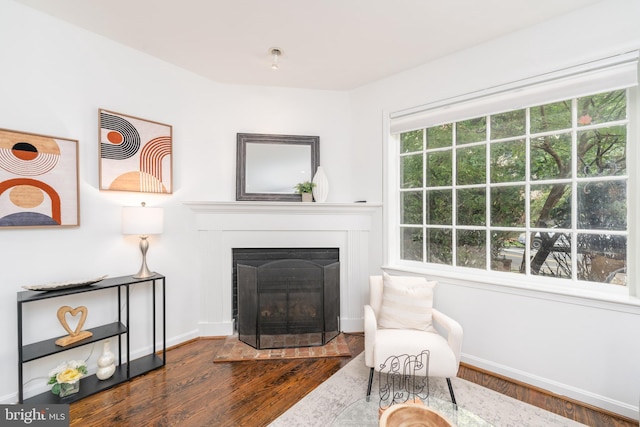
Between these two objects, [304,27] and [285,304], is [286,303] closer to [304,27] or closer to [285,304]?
[285,304]

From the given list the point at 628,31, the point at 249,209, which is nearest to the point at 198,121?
the point at 249,209

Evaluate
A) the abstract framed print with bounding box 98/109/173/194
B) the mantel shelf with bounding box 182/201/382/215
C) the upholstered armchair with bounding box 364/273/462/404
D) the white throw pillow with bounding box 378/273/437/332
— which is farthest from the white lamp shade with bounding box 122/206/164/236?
the white throw pillow with bounding box 378/273/437/332

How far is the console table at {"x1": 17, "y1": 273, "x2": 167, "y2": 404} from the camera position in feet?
5.54

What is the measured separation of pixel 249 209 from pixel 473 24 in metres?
2.39

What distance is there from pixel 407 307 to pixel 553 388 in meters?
1.10

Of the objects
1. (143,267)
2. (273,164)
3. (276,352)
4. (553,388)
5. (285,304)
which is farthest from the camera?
(273,164)

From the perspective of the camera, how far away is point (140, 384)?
2027 mm

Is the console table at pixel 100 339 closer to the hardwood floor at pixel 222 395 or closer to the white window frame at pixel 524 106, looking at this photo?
the hardwood floor at pixel 222 395

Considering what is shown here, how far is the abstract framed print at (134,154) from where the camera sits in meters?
2.20

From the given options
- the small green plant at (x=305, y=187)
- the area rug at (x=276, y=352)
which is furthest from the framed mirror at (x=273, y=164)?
the area rug at (x=276, y=352)

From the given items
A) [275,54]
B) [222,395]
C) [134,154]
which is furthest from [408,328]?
[134,154]

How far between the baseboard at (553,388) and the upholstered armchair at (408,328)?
0.48 metres

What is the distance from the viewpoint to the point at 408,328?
203 centimetres

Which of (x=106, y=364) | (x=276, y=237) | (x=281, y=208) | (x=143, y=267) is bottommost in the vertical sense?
(x=106, y=364)
